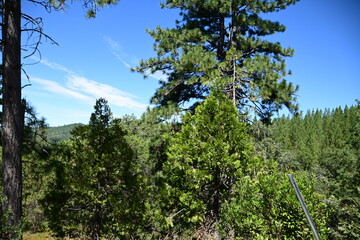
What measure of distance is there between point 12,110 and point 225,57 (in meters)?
5.76

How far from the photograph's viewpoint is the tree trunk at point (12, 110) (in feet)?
12.8

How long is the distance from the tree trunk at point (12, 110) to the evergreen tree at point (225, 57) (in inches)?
172

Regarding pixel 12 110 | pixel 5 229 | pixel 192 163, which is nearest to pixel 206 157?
pixel 192 163

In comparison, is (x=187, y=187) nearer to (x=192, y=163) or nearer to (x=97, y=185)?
(x=192, y=163)

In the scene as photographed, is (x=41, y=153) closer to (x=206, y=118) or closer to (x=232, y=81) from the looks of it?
(x=206, y=118)

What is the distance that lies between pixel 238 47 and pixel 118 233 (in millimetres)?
7191

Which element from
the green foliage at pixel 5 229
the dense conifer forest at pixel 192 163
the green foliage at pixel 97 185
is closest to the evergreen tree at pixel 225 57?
the dense conifer forest at pixel 192 163

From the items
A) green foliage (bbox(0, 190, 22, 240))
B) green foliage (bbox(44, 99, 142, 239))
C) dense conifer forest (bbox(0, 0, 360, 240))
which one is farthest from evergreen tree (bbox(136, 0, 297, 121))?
green foliage (bbox(0, 190, 22, 240))

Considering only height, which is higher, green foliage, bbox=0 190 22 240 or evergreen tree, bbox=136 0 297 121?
evergreen tree, bbox=136 0 297 121

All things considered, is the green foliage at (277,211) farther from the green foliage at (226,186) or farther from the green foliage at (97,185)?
the green foliage at (97,185)

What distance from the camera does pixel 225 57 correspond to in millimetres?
7375

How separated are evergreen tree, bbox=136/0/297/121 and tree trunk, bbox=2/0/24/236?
14.3 feet

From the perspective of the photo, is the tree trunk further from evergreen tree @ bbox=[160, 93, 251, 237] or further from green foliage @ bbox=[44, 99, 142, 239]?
evergreen tree @ bbox=[160, 93, 251, 237]

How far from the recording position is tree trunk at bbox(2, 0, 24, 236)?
3.89 m
